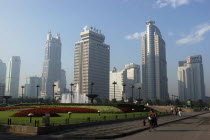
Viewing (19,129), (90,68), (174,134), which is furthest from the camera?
(90,68)

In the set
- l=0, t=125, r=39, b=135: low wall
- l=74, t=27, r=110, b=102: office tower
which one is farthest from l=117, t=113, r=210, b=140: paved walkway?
→ l=74, t=27, r=110, b=102: office tower

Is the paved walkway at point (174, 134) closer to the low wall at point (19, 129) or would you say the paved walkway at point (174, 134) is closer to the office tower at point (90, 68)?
the low wall at point (19, 129)

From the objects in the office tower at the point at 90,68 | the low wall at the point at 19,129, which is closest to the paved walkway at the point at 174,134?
the low wall at the point at 19,129

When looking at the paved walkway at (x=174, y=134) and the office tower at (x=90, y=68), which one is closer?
the paved walkway at (x=174, y=134)

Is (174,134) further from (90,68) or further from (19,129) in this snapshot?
(90,68)

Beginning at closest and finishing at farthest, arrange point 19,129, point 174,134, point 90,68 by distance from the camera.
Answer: point 174,134, point 19,129, point 90,68

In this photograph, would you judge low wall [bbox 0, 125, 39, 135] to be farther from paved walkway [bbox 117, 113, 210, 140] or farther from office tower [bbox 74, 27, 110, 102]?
office tower [bbox 74, 27, 110, 102]

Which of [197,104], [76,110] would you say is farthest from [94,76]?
[76,110]

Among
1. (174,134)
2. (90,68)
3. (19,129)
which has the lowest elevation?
(174,134)

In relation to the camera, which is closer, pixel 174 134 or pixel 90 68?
pixel 174 134

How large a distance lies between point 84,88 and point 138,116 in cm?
15639

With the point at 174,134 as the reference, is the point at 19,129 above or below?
above

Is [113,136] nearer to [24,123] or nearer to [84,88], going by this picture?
[24,123]

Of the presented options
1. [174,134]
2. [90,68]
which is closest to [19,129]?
[174,134]
